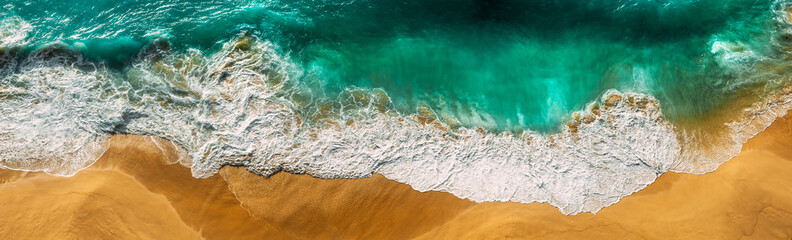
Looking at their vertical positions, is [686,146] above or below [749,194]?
above

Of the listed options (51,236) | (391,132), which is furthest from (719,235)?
(51,236)

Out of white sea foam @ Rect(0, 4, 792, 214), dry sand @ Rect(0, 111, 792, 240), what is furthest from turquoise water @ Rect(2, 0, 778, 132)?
dry sand @ Rect(0, 111, 792, 240)

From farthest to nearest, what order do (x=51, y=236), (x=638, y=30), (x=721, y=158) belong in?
(x=638, y=30), (x=721, y=158), (x=51, y=236)

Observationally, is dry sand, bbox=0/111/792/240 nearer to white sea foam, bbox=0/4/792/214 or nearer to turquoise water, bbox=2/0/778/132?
white sea foam, bbox=0/4/792/214

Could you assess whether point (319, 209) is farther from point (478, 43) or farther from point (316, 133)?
point (478, 43)

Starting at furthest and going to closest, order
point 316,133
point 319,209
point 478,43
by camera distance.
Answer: point 478,43 → point 316,133 → point 319,209

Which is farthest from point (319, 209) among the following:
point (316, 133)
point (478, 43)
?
point (478, 43)

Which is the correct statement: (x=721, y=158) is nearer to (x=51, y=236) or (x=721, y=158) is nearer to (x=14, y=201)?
(x=51, y=236)
